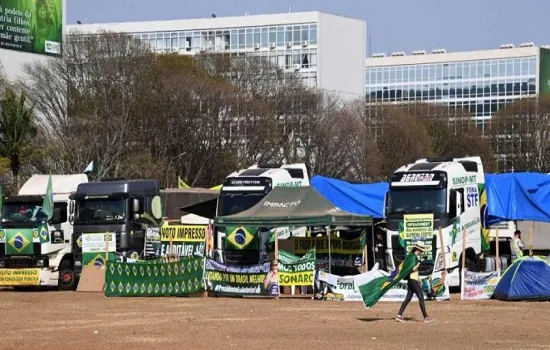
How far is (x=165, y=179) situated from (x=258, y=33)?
49390mm

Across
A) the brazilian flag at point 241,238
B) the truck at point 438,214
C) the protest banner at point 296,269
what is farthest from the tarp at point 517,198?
the protest banner at point 296,269

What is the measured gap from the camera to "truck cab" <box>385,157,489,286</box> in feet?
124

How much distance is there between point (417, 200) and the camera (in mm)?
38906

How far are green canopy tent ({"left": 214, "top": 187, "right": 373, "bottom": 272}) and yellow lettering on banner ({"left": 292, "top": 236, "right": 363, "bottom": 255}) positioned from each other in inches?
82.4

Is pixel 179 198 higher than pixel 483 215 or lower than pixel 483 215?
higher

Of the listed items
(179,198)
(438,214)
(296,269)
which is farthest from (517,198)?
(179,198)

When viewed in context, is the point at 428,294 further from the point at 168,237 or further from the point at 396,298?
the point at 168,237

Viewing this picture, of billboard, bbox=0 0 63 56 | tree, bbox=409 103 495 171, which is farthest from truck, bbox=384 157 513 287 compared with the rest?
tree, bbox=409 103 495 171

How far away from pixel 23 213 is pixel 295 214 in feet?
36.8

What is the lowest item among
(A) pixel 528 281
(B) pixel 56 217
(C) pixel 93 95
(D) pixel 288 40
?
(A) pixel 528 281

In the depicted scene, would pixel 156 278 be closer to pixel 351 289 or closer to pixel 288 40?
pixel 351 289

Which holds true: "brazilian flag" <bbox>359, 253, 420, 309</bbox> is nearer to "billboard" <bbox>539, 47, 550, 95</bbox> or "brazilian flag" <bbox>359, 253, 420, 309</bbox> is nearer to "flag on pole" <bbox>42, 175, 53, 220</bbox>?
"flag on pole" <bbox>42, 175, 53, 220</bbox>

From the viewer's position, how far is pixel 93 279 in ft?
132

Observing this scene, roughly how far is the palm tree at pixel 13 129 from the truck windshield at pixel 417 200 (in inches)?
1416
